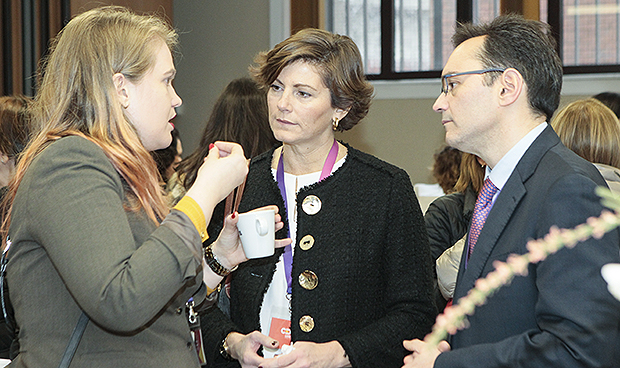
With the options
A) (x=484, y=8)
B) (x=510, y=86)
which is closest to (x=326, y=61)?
(x=510, y=86)

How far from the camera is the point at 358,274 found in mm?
1777

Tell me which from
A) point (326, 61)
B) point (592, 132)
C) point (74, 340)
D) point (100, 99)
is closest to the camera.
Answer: point (74, 340)

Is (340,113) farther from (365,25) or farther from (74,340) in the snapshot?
(365,25)

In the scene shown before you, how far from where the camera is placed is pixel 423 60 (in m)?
5.76

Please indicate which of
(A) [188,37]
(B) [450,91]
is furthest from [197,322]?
(A) [188,37]

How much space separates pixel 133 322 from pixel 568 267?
2.59 ft

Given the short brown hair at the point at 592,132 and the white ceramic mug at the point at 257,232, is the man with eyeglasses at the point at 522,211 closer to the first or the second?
the white ceramic mug at the point at 257,232

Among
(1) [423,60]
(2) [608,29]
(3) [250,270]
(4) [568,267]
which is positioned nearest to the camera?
(4) [568,267]

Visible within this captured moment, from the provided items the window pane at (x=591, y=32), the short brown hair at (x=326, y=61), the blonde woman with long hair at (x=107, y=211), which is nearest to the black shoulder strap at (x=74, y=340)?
the blonde woman with long hair at (x=107, y=211)

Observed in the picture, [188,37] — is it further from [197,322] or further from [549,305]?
[549,305]

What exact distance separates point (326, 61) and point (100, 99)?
0.86 m

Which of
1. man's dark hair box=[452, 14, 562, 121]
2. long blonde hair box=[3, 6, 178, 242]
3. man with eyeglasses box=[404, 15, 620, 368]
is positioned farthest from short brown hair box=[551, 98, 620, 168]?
long blonde hair box=[3, 6, 178, 242]

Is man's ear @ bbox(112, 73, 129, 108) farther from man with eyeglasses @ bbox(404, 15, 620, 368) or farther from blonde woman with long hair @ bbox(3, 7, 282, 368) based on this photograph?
man with eyeglasses @ bbox(404, 15, 620, 368)

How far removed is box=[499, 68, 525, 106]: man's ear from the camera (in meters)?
1.47
